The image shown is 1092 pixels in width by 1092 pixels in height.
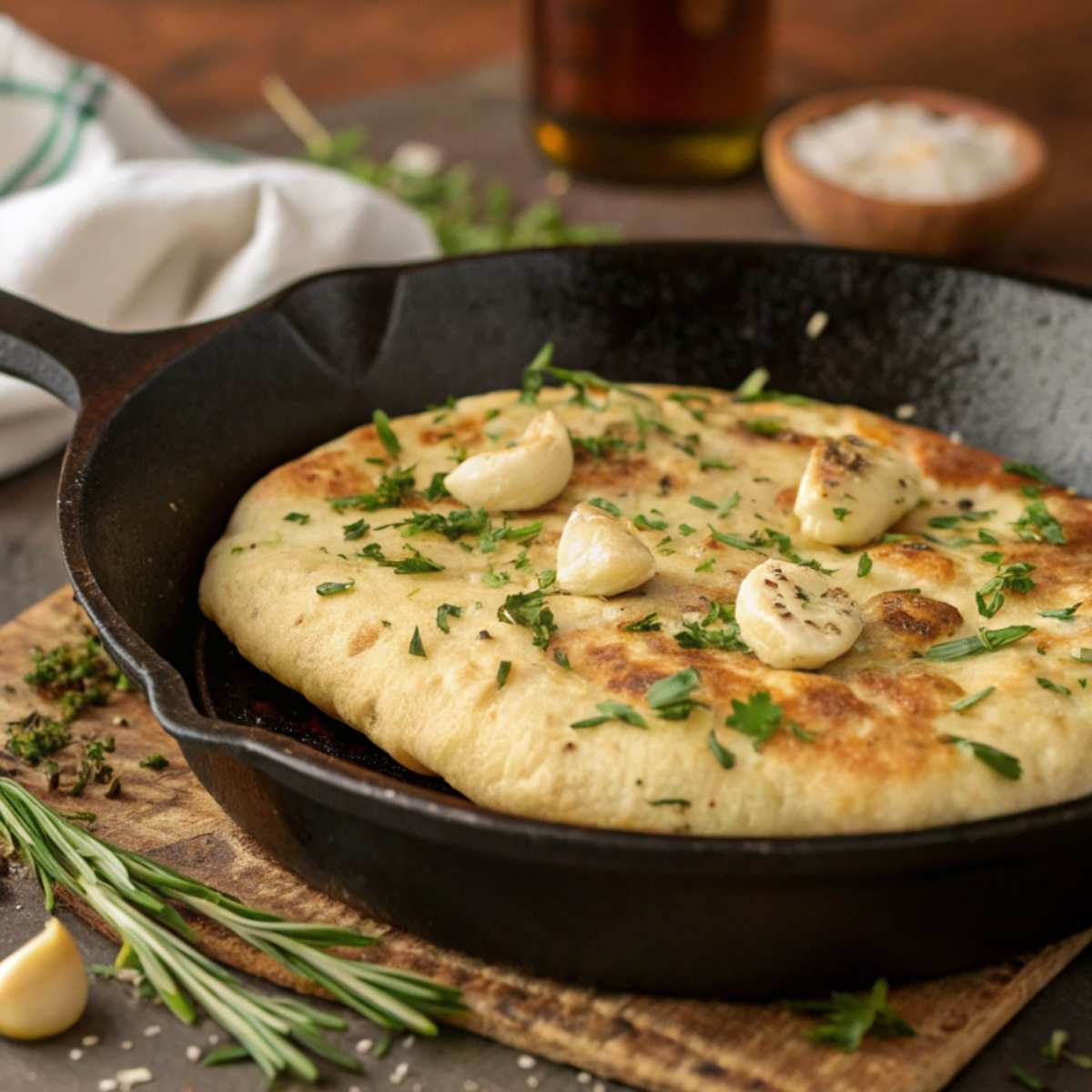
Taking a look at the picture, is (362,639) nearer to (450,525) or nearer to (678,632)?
(450,525)

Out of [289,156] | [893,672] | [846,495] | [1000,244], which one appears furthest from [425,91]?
[893,672]

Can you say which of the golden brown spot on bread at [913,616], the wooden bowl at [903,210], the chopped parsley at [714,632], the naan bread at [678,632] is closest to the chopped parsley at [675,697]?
the naan bread at [678,632]

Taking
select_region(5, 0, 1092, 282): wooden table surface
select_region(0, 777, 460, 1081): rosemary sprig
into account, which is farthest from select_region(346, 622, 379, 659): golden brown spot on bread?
select_region(5, 0, 1092, 282): wooden table surface

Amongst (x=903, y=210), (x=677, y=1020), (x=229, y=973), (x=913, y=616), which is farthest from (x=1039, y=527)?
(x=903, y=210)

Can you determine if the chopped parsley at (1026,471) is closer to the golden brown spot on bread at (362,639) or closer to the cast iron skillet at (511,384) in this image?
the cast iron skillet at (511,384)

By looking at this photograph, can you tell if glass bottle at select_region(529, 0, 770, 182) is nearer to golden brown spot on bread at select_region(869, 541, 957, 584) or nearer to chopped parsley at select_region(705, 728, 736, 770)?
golden brown spot on bread at select_region(869, 541, 957, 584)
